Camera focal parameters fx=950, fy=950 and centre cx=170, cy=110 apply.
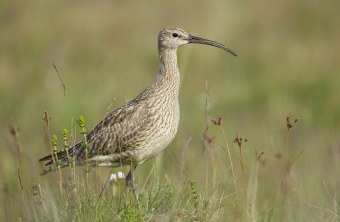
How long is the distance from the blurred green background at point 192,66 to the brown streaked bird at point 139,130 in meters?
1.79

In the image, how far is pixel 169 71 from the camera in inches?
329

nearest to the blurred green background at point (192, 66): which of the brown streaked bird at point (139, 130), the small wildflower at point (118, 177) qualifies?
the brown streaked bird at point (139, 130)

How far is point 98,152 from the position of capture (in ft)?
26.5

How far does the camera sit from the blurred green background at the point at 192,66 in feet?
41.3

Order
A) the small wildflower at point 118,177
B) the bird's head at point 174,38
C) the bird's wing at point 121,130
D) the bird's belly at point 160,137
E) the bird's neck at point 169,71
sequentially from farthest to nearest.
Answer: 1. the bird's head at point 174,38
2. the bird's neck at point 169,71
3. the bird's wing at point 121,130
4. the bird's belly at point 160,137
5. the small wildflower at point 118,177

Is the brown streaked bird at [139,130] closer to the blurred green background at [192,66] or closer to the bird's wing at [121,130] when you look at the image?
the bird's wing at [121,130]

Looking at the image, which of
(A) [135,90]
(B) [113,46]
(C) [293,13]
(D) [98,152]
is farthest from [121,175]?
(C) [293,13]

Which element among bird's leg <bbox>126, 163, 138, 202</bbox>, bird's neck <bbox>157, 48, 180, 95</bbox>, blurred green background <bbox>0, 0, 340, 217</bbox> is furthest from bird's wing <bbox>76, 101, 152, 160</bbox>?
blurred green background <bbox>0, 0, 340, 217</bbox>

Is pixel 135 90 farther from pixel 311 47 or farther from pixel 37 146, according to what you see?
pixel 311 47

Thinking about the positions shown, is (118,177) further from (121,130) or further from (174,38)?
(174,38)

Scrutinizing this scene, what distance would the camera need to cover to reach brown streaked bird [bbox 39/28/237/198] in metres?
7.85

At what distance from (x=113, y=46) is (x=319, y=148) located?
6.38 meters

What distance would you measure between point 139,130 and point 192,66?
764cm

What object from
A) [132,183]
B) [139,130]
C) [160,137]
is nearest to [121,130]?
[139,130]
